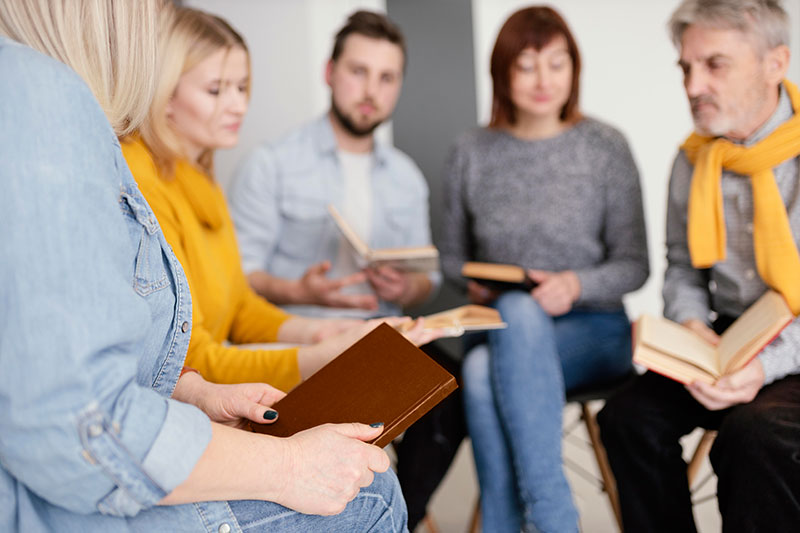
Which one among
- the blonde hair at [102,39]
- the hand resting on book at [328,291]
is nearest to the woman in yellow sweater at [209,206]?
the hand resting on book at [328,291]

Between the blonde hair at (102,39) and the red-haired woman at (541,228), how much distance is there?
1020 millimetres

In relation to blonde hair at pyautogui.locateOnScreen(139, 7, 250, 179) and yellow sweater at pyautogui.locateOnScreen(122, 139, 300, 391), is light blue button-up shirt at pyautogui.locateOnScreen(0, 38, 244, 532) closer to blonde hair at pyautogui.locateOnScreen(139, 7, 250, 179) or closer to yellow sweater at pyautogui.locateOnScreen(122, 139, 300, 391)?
yellow sweater at pyautogui.locateOnScreen(122, 139, 300, 391)

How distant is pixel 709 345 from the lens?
5.26 ft

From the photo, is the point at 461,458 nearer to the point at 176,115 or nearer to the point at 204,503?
the point at 176,115

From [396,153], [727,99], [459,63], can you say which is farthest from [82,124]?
[459,63]

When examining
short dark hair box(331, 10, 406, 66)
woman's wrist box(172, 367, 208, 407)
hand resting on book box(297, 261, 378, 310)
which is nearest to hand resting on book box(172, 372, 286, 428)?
woman's wrist box(172, 367, 208, 407)

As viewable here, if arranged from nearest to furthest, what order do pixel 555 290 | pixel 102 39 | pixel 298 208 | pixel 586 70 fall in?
pixel 102 39
pixel 555 290
pixel 298 208
pixel 586 70

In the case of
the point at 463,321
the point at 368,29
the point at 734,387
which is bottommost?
the point at 734,387

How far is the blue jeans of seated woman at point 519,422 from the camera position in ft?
5.05

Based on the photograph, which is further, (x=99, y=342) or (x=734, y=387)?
(x=734, y=387)

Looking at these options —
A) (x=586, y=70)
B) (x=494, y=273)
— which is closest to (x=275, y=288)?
(x=494, y=273)

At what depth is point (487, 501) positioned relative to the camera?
1.64 meters

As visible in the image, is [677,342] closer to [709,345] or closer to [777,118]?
[709,345]

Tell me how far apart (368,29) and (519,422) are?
1.42 m
